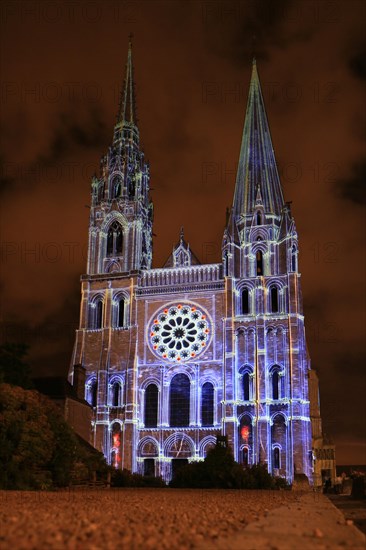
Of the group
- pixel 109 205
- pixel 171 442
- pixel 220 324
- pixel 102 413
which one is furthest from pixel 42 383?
pixel 109 205

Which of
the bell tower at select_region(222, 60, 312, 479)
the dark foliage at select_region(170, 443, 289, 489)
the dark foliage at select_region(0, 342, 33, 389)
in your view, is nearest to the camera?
the dark foliage at select_region(170, 443, 289, 489)

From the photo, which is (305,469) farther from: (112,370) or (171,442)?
(112,370)

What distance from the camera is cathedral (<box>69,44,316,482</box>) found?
49375 millimetres

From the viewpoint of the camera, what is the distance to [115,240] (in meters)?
60.3

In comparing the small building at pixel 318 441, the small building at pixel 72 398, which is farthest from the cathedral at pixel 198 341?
the small building at pixel 318 441

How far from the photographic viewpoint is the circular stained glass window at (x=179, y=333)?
176ft

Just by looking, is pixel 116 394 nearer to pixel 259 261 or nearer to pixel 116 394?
pixel 116 394

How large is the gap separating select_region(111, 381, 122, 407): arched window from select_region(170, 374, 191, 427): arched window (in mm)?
4641

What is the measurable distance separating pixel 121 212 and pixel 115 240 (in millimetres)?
2864

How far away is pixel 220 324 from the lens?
53438 millimetres

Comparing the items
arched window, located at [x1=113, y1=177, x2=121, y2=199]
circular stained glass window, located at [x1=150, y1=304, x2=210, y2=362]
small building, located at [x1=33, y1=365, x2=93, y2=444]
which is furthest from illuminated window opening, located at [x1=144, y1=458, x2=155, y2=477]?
arched window, located at [x1=113, y1=177, x2=121, y2=199]

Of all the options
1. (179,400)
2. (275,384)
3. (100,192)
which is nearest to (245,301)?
(275,384)

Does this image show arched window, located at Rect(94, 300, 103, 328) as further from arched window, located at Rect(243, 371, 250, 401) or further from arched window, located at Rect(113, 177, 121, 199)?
arched window, located at Rect(243, 371, 250, 401)

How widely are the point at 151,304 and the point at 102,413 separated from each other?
34.3ft
